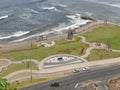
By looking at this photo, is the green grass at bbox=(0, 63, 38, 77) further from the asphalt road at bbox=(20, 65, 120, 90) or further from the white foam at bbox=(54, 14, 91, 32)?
the white foam at bbox=(54, 14, 91, 32)

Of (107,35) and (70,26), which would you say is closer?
(107,35)

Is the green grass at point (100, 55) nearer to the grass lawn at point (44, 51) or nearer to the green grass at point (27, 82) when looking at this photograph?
the grass lawn at point (44, 51)

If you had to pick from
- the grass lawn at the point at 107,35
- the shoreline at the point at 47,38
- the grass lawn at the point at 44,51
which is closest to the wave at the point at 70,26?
the shoreline at the point at 47,38

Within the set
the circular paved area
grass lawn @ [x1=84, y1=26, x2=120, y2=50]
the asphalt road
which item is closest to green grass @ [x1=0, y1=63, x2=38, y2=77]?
the circular paved area

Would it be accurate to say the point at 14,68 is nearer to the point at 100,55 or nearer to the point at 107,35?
the point at 100,55

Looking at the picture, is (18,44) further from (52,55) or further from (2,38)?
(52,55)

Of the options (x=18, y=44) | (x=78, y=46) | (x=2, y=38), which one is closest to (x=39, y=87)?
(x=78, y=46)

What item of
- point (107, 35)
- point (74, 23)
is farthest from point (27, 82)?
point (74, 23)
